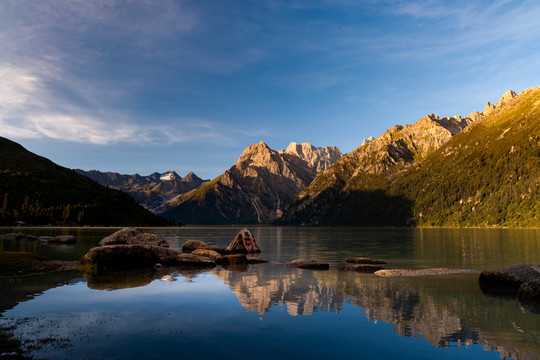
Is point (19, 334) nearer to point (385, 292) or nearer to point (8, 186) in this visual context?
point (385, 292)

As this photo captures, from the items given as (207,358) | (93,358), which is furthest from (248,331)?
(93,358)

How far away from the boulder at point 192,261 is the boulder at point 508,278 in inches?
984

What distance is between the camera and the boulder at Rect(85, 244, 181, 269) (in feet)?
107

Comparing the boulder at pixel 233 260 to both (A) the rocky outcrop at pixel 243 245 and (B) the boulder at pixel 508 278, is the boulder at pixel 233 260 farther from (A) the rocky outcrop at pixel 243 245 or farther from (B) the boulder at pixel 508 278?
(B) the boulder at pixel 508 278

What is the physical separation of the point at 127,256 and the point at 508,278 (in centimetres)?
3241

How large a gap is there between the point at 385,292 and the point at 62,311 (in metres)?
17.9

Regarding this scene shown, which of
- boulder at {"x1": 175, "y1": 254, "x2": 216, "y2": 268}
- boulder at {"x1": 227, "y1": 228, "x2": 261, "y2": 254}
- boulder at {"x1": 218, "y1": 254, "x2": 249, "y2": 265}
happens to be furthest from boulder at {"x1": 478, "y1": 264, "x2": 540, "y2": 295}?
boulder at {"x1": 227, "y1": 228, "x2": 261, "y2": 254}

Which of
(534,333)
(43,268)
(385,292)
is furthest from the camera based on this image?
(43,268)

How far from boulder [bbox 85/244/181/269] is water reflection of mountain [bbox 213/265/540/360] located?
34.6 ft

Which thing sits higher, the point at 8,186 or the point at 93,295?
the point at 8,186

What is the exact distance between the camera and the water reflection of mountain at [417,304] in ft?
41.6

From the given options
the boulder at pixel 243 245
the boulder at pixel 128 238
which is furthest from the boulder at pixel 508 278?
the boulder at pixel 128 238

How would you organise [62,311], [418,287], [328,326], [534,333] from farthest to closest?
[418,287] → [62,311] → [328,326] → [534,333]

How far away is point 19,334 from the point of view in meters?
12.3
